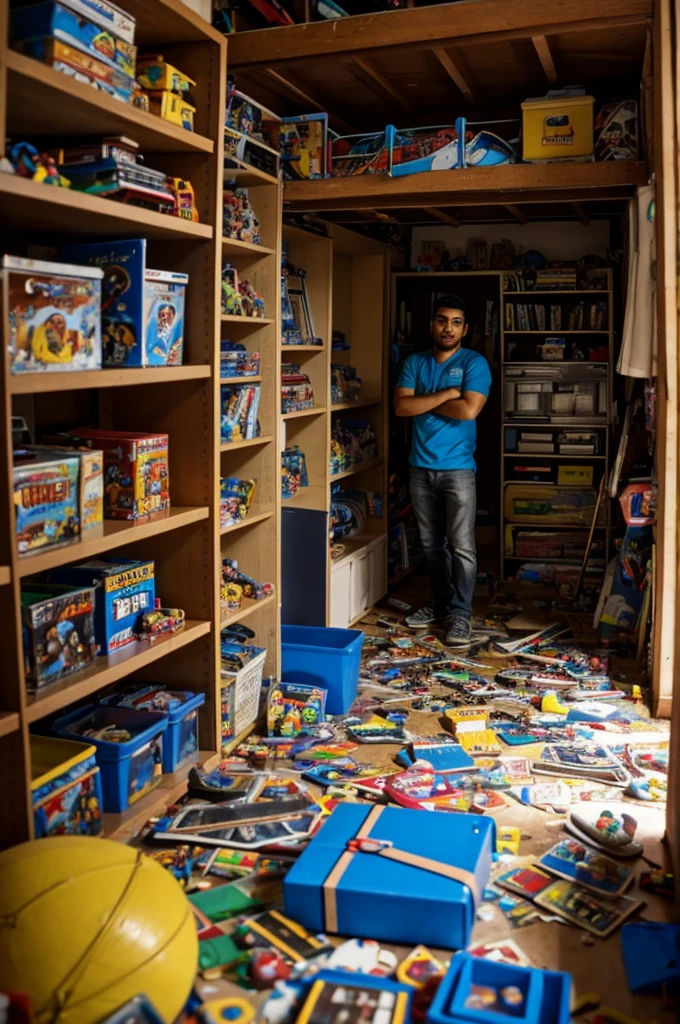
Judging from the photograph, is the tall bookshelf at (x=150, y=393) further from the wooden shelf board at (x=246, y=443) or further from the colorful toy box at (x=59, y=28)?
the colorful toy box at (x=59, y=28)

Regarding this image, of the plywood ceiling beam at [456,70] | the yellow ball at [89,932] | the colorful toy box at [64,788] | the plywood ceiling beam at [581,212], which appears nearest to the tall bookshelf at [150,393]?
the colorful toy box at [64,788]

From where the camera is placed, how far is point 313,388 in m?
5.23

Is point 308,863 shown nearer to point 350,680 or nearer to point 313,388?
point 350,680

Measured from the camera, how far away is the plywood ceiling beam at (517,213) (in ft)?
19.7

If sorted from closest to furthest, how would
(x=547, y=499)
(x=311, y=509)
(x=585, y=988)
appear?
(x=585, y=988) < (x=311, y=509) < (x=547, y=499)

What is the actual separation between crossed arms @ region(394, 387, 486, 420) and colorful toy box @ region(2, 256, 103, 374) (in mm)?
2833

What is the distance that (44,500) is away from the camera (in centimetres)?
266

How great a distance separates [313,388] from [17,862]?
134 inches

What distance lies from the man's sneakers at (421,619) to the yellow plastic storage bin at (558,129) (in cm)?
263

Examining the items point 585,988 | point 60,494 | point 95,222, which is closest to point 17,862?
point 60,494

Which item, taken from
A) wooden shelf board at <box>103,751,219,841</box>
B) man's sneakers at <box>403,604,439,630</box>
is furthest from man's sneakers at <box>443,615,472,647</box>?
wooden shelf board at <box>103,751,219,841</box>

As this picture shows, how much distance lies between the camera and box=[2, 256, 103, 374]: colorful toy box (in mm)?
2482

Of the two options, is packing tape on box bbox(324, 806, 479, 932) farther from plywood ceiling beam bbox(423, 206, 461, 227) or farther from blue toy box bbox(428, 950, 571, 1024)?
plywood ceiling beam bbox(423, 206, 461, 227)

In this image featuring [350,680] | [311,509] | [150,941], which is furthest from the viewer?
[311,509]
